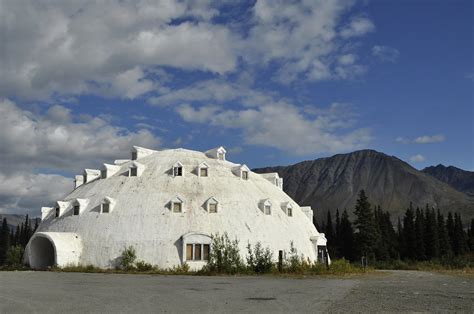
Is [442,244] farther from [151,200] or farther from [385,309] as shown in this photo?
[385,309]

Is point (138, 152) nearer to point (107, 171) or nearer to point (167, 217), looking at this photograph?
point (107, 171)

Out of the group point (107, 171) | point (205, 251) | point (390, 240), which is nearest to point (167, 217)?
point (205, 251)

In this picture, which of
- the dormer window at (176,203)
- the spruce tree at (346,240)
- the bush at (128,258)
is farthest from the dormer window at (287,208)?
the spruce tree at (346,240)

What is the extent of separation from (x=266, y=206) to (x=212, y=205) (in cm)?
497

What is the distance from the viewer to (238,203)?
4203 cm

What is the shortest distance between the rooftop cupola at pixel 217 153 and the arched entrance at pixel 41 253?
16.7 m

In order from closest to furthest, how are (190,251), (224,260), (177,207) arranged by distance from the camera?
(224,260) < (190,251) < (177,207)

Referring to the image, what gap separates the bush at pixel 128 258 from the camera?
37.0m

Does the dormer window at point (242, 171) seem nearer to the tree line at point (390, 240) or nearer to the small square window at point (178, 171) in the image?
the small square window at point (178, 171)

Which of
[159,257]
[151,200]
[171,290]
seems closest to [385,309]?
[171,290]

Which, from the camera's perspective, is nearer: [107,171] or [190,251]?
[190,251]

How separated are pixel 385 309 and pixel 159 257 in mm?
25337

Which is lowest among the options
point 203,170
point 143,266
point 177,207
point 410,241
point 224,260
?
point 143,266

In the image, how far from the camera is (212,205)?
4088 cm
